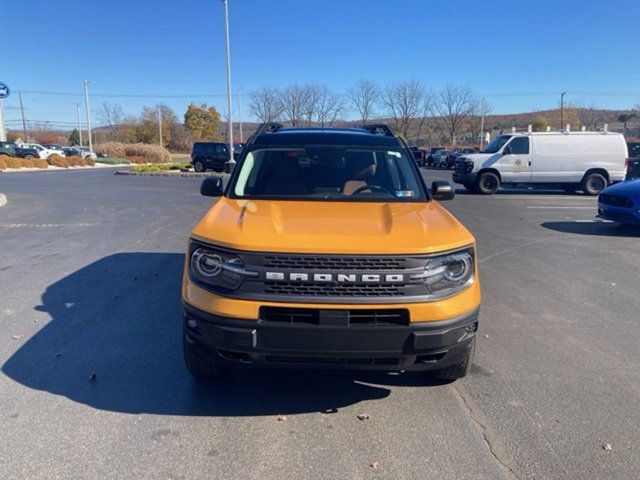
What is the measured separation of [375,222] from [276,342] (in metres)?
1.05

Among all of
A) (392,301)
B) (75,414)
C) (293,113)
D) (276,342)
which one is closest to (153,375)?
(75,414)

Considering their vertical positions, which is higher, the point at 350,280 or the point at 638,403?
the point at 350,280

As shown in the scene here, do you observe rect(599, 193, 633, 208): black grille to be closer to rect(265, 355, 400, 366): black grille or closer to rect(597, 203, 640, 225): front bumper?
rect(597, 203, 640, 225): front bumper

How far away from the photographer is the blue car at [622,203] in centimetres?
968

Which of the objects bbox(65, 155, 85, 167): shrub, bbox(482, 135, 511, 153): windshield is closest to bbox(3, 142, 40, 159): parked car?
bbox(65, 155, 85, 167): shrub

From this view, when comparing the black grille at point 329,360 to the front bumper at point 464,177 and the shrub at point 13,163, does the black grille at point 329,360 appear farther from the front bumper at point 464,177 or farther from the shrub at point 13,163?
the shrub at point 13,163

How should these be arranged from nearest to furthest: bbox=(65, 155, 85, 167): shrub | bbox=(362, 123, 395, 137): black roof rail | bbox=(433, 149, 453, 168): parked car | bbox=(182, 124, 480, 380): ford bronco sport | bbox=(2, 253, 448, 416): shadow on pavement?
bbox=(182, 124, 480, 380): ford bronco sport, bbox=(2, 253, 448, 416): shadow on pavement, bbox=(362, 123, 395, 137): black roof rail, bbox=(433, 149, 453, 168): parked car, bbox=(65, 155, 85, 167): shrub

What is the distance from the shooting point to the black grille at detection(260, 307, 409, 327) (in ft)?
9.69

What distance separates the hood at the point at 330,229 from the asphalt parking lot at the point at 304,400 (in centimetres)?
115

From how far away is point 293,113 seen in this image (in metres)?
49.5

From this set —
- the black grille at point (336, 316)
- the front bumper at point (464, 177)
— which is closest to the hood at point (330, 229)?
the black grille at point (336, 316)

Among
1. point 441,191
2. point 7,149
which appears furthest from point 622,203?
point 7,149

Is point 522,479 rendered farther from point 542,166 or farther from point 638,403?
point 542,166

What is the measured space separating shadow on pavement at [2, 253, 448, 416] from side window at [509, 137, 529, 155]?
52.3ft
